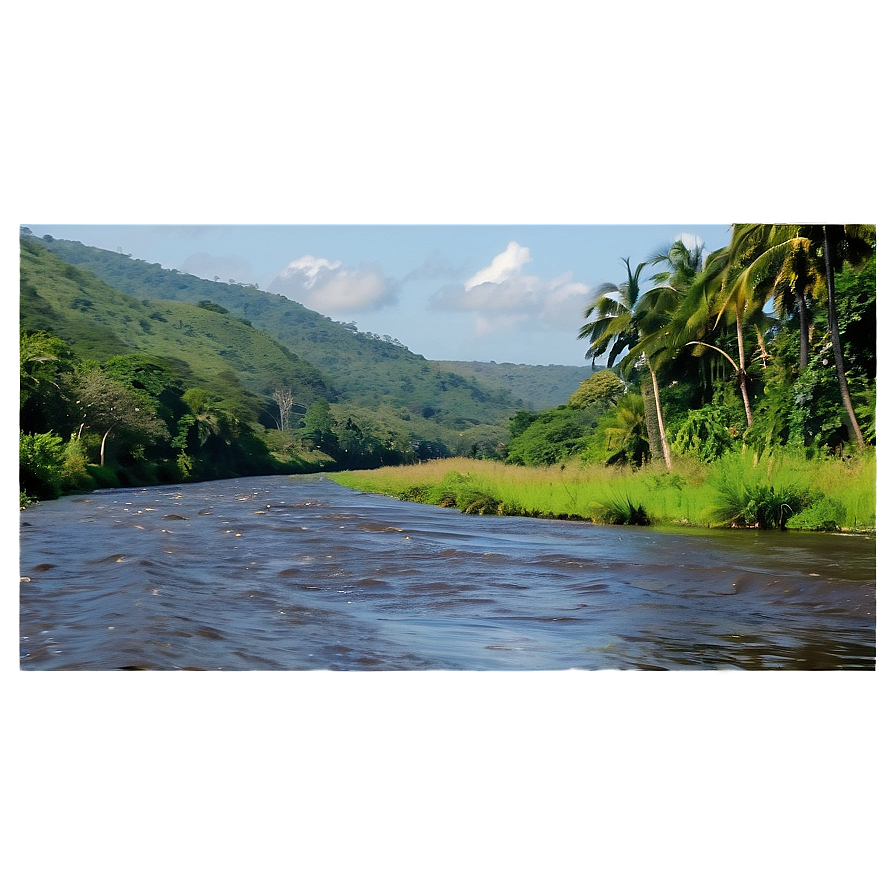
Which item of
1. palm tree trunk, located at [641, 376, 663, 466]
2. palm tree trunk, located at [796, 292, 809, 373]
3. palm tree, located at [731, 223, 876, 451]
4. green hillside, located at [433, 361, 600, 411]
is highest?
palm tree, located at [731, 223, 876, 451]

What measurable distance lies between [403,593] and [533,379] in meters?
1.76

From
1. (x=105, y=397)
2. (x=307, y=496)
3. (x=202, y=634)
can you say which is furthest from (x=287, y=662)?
(x=105, y=397)

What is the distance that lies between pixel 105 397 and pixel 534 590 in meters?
3.28

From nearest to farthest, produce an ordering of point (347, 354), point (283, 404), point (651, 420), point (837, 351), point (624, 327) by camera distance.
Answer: point (837, 351)
point (624, 327)
point (651, 420)
point (347, 354)
point (283, 404)

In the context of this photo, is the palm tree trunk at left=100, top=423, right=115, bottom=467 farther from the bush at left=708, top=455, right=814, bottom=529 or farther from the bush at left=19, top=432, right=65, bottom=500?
the bush at left=708, top=455, right=814, bottom=529

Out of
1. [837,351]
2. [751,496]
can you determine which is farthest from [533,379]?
[837,351]

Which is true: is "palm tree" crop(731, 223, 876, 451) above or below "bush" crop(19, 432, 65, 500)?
above

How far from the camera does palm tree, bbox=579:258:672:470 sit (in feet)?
23.0

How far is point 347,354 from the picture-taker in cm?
750

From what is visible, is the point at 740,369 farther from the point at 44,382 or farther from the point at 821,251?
the point at 44,382

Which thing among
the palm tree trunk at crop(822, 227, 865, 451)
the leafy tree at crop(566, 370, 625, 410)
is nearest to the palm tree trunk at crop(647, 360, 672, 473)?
the leafy tree at crop(566, 370, 625, 410)

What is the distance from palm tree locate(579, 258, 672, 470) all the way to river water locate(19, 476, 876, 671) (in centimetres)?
103

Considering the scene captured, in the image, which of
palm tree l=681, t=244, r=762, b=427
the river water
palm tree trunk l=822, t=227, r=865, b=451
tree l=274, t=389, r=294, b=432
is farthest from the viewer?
tree l=274, t=389, r=294, b=432
